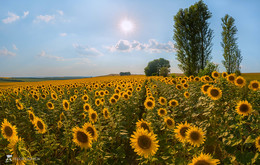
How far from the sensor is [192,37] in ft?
77.4

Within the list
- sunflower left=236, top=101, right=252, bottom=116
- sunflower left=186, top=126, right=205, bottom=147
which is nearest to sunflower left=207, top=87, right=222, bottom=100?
sunflower left=236, top=101, right=252, bottom=116

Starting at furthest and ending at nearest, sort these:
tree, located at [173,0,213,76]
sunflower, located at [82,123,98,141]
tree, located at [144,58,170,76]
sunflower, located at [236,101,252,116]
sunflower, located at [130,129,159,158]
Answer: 1. tree, located at [144,58,170,76]
2. tree, located at [173,0,213,76]
3. sunflower, located at [236,101,252,116]
4. sunflower, located at [82,123,98,141]
5. sunflower, located at [130,129,159,158]

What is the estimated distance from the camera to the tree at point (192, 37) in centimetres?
2309

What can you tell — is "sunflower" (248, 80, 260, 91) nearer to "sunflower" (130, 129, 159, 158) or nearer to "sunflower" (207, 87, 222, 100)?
"sunflower" (207, 87, 222, 100)

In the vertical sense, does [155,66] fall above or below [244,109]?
above

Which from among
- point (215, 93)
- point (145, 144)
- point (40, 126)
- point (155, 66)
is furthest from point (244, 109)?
point (155, 66)

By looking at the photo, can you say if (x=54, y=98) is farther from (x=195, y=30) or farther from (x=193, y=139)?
(x=195, y=30)

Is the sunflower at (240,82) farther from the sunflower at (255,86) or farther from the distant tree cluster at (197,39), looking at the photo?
the distant tree cluster at (197,39)

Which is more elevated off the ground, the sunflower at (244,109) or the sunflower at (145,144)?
the sunflower at (244,109)

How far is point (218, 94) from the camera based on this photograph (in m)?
4.08

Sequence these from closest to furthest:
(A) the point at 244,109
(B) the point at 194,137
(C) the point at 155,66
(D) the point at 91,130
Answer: (B) the point at 194,137
(D) the point at 91,130
(A) the point at 244,109
(C) the point at 155,66

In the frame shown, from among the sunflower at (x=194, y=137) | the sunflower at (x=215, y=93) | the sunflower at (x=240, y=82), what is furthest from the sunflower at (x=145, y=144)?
the sunflower at (x=240, y=82)

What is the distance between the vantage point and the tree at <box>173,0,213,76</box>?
909 inches

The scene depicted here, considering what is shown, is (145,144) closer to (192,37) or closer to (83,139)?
(83,139)
